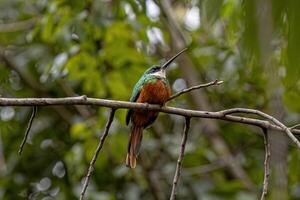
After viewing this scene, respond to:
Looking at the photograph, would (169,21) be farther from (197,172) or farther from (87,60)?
(197,172)

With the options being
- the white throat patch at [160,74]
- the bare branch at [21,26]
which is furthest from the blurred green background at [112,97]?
the white throat patch at [160,74]

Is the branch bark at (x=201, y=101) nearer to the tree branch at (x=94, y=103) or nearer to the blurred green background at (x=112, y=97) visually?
the blurred green background at (x=112, y=97)

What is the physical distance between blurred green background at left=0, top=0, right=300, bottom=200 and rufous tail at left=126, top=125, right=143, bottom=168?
1.61 feet

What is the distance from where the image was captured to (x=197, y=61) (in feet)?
12.9

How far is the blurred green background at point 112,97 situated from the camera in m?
2.97

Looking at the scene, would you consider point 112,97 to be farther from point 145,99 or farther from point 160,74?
point 145,99

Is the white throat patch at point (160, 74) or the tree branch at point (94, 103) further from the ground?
the white throat patch at point (160, 74)

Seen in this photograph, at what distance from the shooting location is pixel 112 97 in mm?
3268

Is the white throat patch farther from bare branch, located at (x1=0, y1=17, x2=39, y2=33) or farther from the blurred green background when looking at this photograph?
bare branch, located at (x1=0, y1=17, x2=39, y2=33)

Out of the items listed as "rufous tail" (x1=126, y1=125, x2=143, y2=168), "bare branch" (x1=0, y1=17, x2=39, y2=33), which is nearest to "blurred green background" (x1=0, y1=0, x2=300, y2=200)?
"bare branch" (x1=0, y1=17, x2=39, y2=33)

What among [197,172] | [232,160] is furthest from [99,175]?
[232,160]

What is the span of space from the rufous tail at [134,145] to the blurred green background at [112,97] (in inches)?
19.3

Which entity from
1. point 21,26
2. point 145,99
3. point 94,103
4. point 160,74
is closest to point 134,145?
point 145,99

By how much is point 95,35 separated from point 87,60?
0.21 m
